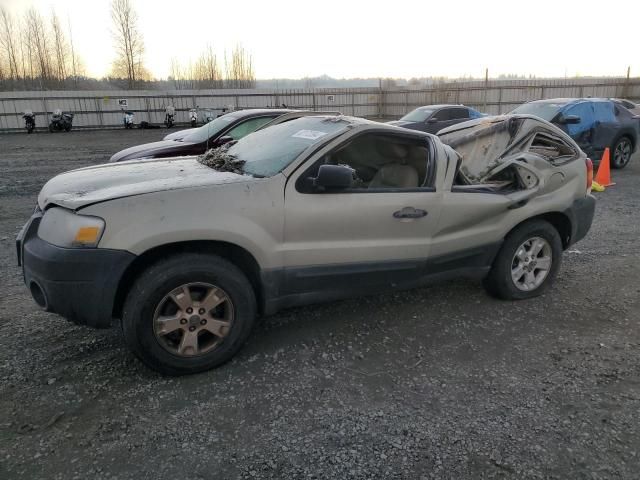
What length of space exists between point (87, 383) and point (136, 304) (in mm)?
659

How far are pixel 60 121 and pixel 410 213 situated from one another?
25.7m

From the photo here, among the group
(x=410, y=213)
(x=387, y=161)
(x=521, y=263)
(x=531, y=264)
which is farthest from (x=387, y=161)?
(x=531, y=264)

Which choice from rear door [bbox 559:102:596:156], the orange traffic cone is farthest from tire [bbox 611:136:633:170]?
the orange traffic cone

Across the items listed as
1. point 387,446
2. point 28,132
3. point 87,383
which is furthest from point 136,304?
point 28,132

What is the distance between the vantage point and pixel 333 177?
327 centimetres

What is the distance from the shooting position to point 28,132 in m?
24.1

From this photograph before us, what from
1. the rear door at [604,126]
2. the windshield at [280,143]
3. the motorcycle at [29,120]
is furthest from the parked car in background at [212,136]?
the motorcycle at [29,120]

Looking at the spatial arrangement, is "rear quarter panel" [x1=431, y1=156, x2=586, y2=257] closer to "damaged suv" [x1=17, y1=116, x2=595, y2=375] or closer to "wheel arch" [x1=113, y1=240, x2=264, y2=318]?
"damaged suv" [x1=17, y1=116, x2=595, y2=375]

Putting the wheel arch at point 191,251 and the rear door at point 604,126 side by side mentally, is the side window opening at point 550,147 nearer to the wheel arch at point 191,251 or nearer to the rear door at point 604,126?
the wheel arch at point 191,251

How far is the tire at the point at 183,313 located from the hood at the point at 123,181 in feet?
1.65

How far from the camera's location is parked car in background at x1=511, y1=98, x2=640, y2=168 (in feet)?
36.0

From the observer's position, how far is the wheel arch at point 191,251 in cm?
305

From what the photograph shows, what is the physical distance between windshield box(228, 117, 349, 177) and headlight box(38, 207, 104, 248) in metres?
1.12

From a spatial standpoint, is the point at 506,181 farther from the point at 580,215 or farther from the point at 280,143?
the point at 280,143
